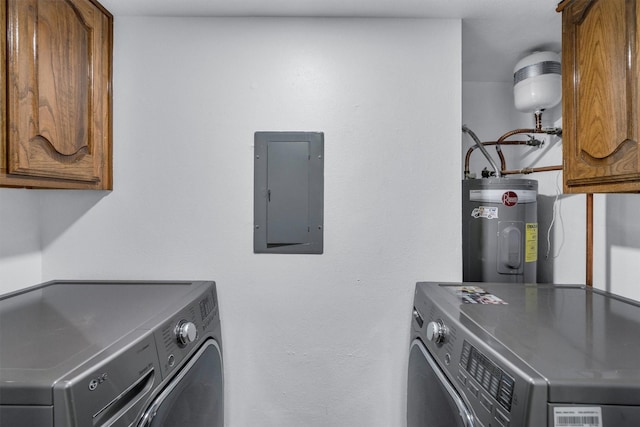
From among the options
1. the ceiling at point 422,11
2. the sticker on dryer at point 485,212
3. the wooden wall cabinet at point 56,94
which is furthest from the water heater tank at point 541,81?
the wooden wall cabinet at point 56,94

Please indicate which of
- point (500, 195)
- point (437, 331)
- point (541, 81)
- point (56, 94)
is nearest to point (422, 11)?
point (541, 81)

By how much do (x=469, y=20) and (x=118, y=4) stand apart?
1.45 meters

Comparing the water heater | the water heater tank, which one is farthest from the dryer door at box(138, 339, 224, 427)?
the water heater tank

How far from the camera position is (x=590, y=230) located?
1.43 meters

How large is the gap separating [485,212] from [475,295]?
0.43 m

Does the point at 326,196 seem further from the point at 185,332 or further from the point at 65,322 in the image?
the point at 65,322

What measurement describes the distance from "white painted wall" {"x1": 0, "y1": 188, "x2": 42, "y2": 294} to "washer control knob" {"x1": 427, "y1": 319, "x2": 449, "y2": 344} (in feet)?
5.17

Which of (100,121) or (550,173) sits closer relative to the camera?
(100,121)

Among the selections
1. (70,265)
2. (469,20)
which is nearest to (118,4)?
(70,265)

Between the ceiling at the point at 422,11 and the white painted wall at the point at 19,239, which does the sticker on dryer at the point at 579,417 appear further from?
the white painted wall at the point at 19,239

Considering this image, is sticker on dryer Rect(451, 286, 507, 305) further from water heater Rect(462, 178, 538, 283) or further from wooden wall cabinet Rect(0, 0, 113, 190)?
wooden wall cabinet Rect(0, 0, 113, 190)

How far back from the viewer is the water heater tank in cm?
161

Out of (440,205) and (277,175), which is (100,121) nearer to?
(277,175)

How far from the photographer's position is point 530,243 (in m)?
1.55
